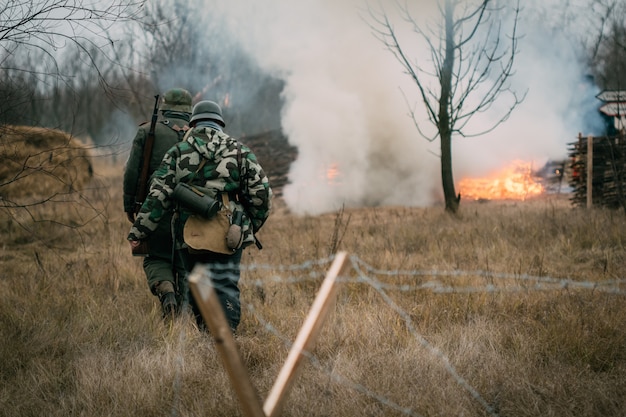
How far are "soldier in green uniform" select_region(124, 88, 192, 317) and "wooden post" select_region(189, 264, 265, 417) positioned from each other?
2.64 meters

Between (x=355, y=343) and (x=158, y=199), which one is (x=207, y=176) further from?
(x=355, y=343)

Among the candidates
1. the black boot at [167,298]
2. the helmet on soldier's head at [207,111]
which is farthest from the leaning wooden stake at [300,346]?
the black boot at [167,298]

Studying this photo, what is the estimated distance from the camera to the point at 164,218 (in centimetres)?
442

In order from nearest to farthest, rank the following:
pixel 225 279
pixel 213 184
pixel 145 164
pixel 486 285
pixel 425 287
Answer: pixel 213 184 → pixel 225 279 → pixel 145 164 → pixel 425 287 → pixel 486 285

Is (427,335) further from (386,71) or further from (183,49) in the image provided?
(183,49)

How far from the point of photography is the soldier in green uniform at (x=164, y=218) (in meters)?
4.32

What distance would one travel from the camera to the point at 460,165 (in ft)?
51.1

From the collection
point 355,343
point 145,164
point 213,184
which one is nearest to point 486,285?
point 355,343

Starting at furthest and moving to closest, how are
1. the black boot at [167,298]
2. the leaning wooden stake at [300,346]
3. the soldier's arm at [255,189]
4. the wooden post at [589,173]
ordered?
the wooden post at [589,173] → the black boot at [167,298] → the soldier's arm at [255,189] → the leaning wooden stake at [300,346]

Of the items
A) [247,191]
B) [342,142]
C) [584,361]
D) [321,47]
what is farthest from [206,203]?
[321,47]

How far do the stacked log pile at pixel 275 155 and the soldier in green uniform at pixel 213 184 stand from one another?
1149 centimetres

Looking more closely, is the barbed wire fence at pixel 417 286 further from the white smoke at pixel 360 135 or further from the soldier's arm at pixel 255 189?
the white smoke at pixel 360 135

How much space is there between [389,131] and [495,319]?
39.7 feet

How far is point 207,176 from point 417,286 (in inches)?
76.3
